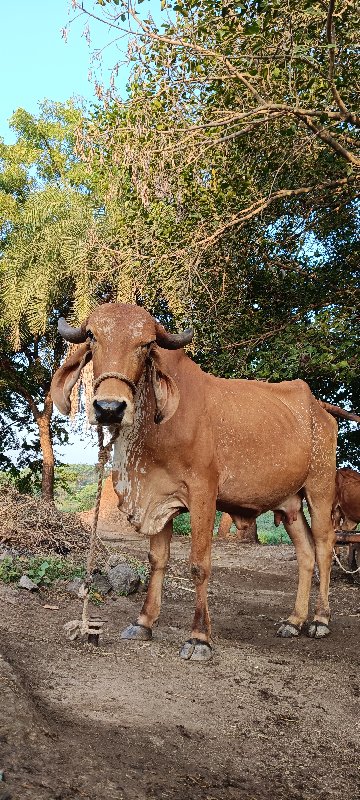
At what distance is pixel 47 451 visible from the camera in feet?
69.4

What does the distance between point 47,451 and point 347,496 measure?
11.7 metres

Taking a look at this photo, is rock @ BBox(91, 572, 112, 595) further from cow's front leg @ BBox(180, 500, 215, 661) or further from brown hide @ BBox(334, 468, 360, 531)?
brown hide @ BBox(334, 468, 360, 531)

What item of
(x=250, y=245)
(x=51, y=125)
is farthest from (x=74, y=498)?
(x=250, y=245)

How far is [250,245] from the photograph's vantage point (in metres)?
12.9

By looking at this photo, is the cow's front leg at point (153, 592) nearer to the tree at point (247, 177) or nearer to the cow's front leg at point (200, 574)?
the cow's front leg at point (200, 574)

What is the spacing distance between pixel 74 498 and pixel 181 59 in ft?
84.0

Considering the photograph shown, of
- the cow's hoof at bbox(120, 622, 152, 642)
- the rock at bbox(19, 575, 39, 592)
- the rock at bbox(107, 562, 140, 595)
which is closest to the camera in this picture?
the cow's hoof at bbox(120, 622, 152, 642)

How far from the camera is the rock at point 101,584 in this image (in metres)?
7.96

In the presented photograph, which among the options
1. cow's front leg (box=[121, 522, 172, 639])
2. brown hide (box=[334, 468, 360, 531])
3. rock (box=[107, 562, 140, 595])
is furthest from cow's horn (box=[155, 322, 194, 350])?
brown hide (box=[334, 468, 360, 531])

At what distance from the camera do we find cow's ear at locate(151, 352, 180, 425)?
5789 mm

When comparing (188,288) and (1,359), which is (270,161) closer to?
(188,288)

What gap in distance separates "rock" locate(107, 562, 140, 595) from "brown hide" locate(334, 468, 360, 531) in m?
4.11

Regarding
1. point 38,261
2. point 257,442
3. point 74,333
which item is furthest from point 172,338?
point 38,261

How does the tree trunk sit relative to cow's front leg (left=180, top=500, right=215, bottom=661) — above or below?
above
